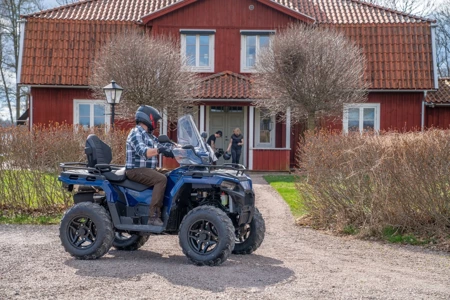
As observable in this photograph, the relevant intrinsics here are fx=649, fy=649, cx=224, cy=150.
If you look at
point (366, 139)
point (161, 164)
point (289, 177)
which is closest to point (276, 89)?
point (289, 177)

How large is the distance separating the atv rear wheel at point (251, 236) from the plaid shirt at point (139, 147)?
1.54m

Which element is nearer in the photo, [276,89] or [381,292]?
[381,292]

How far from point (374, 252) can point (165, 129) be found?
15.7m

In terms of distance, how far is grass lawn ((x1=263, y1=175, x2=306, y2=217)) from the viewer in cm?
1308

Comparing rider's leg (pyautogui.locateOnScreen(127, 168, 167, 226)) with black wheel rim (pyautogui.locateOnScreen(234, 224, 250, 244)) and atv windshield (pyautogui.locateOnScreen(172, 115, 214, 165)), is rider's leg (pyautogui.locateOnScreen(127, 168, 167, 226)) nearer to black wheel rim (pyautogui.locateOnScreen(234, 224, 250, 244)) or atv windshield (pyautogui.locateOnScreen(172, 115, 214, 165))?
atv windshield (pyautogui.locateOnScreen(172, 115, 214, 165))

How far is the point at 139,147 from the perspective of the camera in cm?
834

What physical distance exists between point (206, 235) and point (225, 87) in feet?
53.2

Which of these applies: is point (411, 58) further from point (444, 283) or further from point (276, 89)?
point (444, 283)

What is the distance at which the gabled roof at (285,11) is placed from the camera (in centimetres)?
2573

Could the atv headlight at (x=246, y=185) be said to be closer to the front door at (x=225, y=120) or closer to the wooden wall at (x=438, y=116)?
the front door at (x=225, y=120)

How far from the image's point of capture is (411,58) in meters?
24.6

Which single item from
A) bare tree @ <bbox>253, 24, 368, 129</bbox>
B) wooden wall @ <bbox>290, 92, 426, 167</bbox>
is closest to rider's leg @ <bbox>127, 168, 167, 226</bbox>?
bare tree @ <bbox>253, 24, 368, 129</bbox>

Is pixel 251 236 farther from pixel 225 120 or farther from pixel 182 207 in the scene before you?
pixel 225 120

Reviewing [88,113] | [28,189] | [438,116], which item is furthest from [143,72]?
[438,116]
